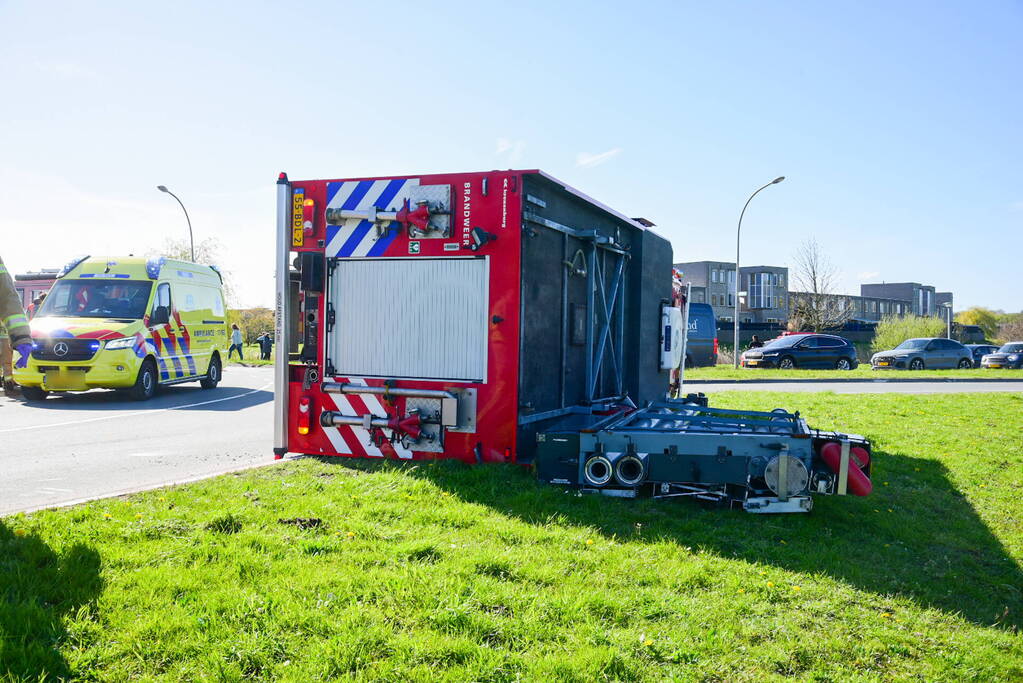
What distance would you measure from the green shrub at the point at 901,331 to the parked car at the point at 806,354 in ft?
42.9

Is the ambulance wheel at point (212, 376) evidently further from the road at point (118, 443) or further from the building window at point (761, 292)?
the building window at point (761, 292)

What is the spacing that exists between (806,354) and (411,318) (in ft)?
89.6

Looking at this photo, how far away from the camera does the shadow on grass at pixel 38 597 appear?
122 inches

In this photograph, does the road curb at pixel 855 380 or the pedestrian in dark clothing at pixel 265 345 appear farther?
the pedestrian in dark clothing at pixel 265 345

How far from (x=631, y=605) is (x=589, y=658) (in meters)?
0.70

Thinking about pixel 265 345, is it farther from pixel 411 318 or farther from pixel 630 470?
pixel 630 470

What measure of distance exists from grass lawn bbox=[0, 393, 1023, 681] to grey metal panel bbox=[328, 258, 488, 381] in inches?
37.9

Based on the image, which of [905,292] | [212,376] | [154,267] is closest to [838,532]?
[154,267]

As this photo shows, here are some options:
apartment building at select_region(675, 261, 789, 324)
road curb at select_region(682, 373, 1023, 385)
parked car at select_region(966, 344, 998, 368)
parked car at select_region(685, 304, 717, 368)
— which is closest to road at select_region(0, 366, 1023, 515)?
road curb at select_region(682, 373, 1023, 385)

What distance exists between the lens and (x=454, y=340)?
Answer: 22.9 feet

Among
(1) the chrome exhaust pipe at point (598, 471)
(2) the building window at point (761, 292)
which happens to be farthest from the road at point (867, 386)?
(2) the building window at point (761, 292)

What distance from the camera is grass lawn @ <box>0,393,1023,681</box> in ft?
10.9

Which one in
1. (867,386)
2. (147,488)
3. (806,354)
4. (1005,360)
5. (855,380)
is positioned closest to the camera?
(147,488)

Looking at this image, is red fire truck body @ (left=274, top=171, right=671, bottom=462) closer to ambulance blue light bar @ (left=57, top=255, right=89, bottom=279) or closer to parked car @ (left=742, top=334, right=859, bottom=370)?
ambulance blue light bar @ (left=57, top=255, right=89, bottom=279)
